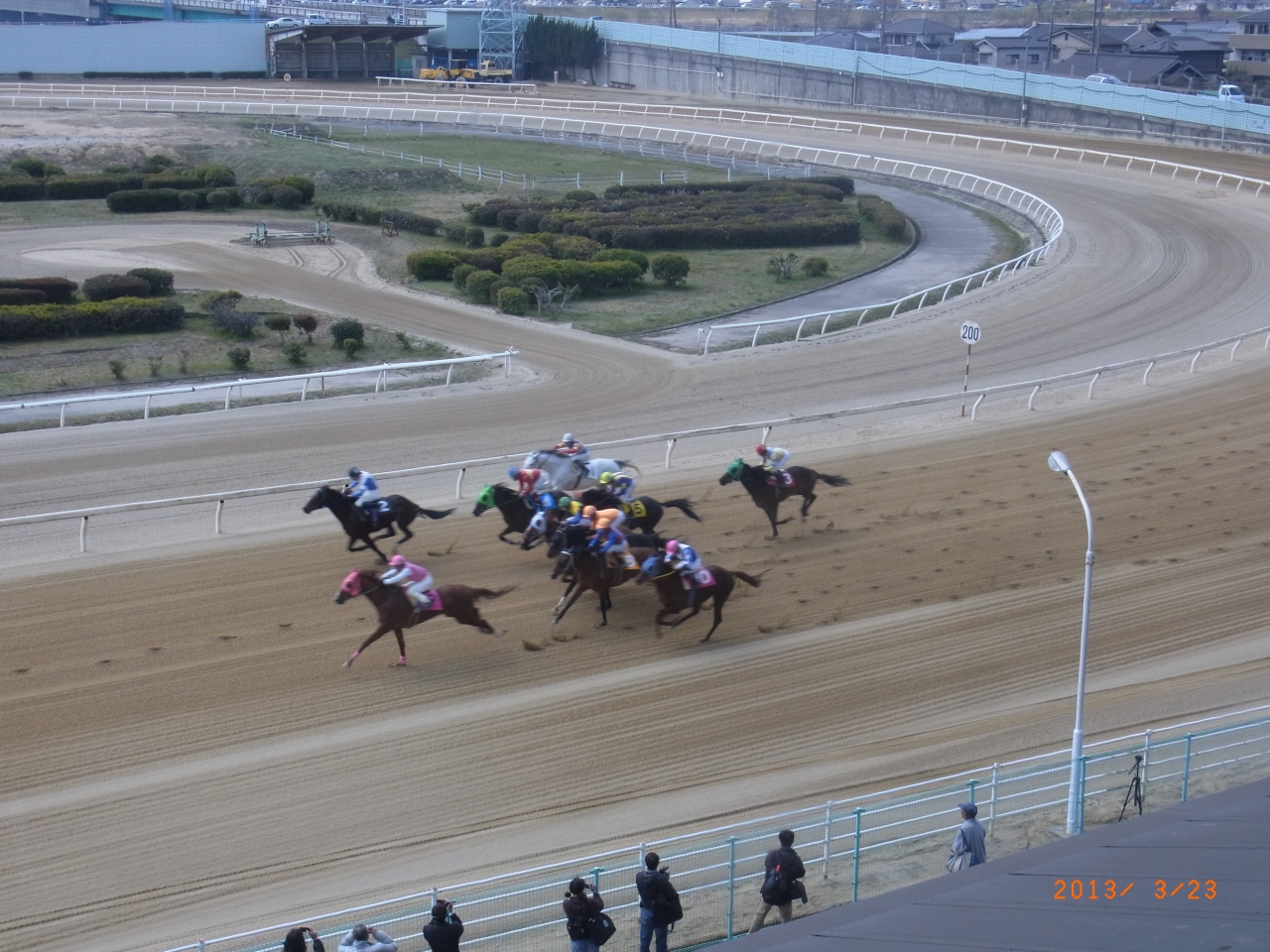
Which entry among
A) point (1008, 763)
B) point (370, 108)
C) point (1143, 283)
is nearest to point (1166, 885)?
point (1008, 763)

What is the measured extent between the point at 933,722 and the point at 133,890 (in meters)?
5.02

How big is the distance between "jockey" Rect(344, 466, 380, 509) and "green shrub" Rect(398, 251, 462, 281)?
13783mm

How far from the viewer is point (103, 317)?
20.6 metres

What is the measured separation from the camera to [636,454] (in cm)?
1518

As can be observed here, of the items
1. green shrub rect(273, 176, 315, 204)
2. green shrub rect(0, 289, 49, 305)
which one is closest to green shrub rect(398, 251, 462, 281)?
green shrub rect(0, 289, 49, 305)

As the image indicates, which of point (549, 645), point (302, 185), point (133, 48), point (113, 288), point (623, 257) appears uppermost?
point (133, 48)

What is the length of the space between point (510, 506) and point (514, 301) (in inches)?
432

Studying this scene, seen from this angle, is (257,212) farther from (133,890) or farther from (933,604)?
(133,890)

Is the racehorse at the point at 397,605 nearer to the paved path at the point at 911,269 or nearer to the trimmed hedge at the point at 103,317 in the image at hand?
the paved path at the point at 911,269

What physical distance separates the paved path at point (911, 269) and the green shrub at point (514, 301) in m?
2.58

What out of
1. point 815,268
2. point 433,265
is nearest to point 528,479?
point 433,265

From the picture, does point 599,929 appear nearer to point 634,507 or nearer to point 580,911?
point 580,911

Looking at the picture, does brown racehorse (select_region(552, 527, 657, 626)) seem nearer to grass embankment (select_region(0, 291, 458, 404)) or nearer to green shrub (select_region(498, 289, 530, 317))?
grass embankment (select_region(0, 291, 458, 404))
